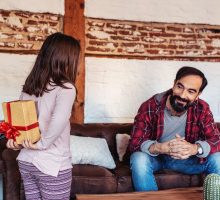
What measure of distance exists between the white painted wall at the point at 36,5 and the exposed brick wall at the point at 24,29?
0.04 meters

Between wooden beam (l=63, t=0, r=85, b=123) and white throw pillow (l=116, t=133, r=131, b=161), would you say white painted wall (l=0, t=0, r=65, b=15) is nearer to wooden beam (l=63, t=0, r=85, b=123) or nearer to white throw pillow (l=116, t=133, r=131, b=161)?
wooden beam (l=63, t=0, r=85, b=123)

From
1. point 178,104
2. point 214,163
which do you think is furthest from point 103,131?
point 214,163

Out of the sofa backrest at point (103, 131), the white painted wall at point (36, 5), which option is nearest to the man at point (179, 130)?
the sofa backrest at point (103, 131)

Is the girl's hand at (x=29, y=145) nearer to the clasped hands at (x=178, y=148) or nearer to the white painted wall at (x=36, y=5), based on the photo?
the clasped hands at (x=178, y=148)

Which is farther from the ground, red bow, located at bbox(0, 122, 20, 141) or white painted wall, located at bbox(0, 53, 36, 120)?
white painted wall, located at bbox(0, 53, 36, 120)

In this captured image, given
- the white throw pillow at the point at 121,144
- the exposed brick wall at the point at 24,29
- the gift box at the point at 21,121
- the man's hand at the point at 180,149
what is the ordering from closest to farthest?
1. the gift box at the point at 21,121
2. the man's hand at the point at 180,149
3. the white throw pillow at the point at 121,144
4. the exposed brick wall at the point at 24,29

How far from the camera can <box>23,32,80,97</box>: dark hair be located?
1782 mm

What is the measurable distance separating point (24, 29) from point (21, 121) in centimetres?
183

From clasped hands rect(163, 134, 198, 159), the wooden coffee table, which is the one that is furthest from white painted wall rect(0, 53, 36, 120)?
the wooden coffee table

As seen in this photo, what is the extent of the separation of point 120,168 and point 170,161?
38cm

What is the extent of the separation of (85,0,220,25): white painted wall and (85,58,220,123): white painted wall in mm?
422

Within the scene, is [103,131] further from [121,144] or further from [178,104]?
[178,104]

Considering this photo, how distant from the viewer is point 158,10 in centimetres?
381

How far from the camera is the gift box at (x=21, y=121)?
5.76 feet
